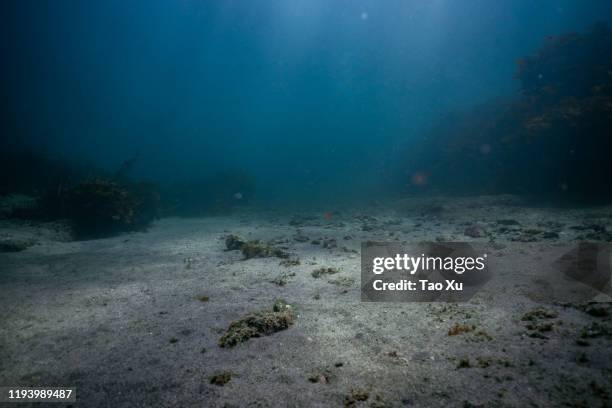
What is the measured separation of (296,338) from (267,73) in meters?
188

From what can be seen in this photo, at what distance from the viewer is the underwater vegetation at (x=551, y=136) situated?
1714cm

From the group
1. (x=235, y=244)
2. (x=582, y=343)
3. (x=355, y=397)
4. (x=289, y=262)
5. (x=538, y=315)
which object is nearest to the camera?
(x=355, y=397)

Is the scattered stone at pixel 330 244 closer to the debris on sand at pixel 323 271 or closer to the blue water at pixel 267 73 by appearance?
the debris on sand at pixel 323 271

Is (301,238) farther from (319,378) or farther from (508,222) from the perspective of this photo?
(508,222)

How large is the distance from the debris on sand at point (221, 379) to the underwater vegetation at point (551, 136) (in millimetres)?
21138

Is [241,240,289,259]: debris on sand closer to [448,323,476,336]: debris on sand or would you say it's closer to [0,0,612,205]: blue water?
[448,323,476,336]: debris on sand

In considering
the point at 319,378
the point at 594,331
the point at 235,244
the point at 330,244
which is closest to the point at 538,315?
the point at 594,331

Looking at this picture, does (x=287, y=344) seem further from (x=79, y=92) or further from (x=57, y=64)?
(x=79, y=92)

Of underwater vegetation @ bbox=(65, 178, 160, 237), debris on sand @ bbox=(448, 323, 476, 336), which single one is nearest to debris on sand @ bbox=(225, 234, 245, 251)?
underwater vegetation @ bbox=(65, 178, 160, 237)

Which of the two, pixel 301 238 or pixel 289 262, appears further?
pixel 301 238

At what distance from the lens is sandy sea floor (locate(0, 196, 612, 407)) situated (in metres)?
3.55

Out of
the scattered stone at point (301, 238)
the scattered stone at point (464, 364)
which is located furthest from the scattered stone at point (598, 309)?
the scattered stone at point (301, 238)

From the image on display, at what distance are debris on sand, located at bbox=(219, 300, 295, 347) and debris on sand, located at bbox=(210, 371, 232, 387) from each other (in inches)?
34.4

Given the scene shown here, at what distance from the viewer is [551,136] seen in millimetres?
18906
